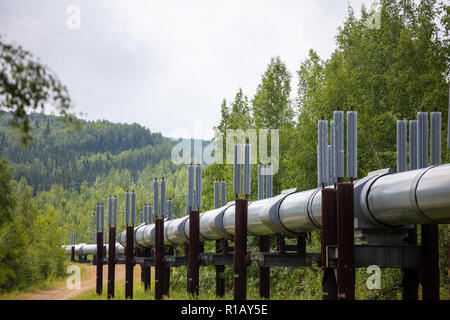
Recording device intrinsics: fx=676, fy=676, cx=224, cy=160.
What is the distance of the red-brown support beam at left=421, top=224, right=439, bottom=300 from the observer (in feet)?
46.2

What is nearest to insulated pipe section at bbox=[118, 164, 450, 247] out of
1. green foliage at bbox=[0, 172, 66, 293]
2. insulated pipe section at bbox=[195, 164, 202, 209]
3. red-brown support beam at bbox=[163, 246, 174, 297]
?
insulated pipe section at bbox=[195, 164, 202, 209]

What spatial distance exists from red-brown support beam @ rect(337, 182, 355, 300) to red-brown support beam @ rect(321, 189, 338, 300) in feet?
2.34

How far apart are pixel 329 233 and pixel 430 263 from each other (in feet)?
7.18

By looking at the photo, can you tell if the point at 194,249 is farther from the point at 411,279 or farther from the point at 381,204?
the point at 381,204

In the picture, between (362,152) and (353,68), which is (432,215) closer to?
(362,152)

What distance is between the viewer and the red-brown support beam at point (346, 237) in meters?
13.3

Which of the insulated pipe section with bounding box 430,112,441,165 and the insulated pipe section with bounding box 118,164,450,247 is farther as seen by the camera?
the insulated pipe section with bounding box 430,112,441,165

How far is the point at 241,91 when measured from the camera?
180 ft

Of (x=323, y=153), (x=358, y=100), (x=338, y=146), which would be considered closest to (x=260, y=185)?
(x=358, y=100)

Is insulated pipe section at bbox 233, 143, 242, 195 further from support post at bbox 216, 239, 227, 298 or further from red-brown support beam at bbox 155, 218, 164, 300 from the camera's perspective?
red-brown support beam at bbox 155, 218, 164, 300

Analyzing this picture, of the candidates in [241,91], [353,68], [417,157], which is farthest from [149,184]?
[417,157]

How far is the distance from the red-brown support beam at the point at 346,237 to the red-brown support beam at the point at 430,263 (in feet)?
6.11

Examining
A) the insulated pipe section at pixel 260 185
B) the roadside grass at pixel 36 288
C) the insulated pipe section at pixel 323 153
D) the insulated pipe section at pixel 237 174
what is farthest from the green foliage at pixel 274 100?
the insulated pipe section at pixel 323 153

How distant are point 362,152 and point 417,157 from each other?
1636cm
